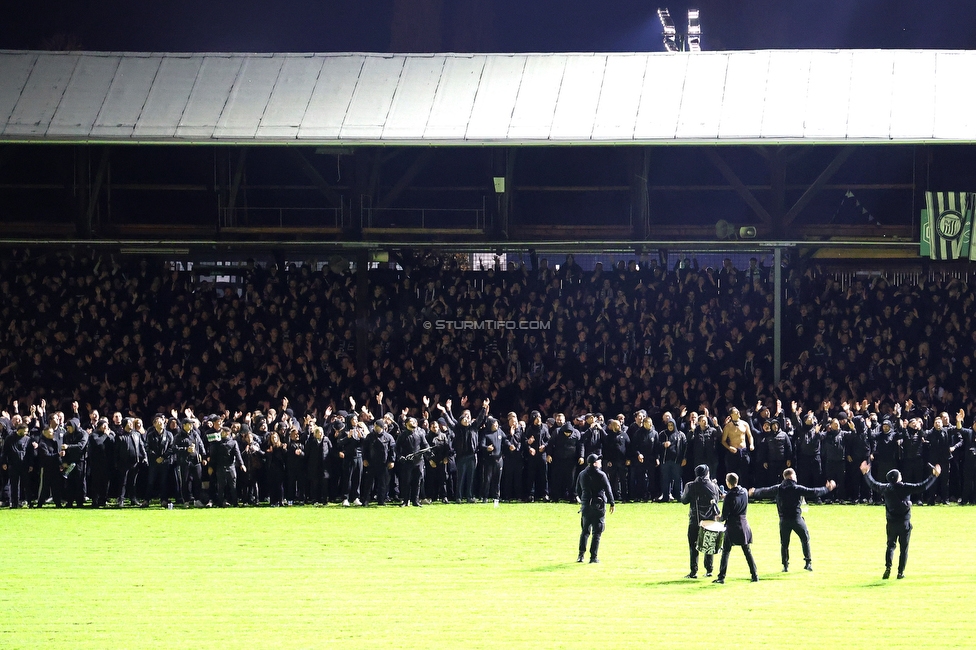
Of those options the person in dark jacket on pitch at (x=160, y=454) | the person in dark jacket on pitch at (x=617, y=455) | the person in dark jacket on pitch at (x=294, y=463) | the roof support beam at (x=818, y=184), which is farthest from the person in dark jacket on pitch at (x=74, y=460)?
the roof support beam at (x=818, y=184)

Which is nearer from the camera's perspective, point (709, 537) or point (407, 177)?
point (709, 537)

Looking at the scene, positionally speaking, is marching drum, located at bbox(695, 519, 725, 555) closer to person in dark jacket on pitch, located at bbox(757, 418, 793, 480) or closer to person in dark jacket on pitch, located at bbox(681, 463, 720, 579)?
person in dark jacket on pitch, located at bbox(681, 463, 720, 579)

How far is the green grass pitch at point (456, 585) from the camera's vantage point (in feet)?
45.5

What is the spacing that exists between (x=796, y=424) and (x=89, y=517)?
11671 mm

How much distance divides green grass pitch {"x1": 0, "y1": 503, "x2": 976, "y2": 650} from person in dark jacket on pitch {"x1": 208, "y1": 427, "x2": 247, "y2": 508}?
4.15 feet

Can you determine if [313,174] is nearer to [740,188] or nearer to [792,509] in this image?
[740,188]

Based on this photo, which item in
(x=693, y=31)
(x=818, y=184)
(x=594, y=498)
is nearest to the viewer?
(x=594, y=498)

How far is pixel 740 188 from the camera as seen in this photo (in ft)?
87.4

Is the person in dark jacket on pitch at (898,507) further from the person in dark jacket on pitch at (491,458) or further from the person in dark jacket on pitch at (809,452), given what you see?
the person in dark jacket on pitch at (491,458)

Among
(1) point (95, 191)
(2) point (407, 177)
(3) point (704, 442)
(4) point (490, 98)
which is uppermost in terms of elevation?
(4) point (490, 98)

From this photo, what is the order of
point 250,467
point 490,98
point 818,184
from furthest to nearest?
point 490,98 → point 818,184 → point 250,467

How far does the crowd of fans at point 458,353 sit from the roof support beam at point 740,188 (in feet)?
4.38

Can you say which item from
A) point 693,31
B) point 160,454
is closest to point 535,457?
point 160,454

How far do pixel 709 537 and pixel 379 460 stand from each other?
8.36m
